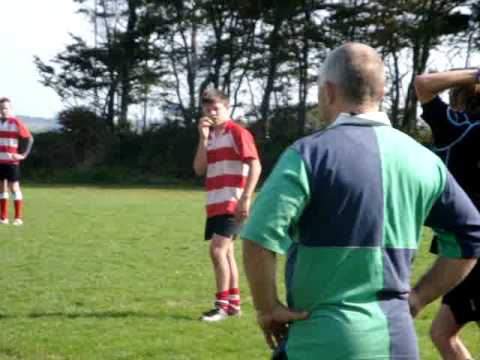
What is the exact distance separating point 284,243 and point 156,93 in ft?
129

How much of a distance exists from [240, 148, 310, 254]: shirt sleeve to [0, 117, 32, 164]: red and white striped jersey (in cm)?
1206

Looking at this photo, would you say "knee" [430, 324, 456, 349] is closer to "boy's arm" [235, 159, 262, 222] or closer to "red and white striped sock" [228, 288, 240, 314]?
"boy's arm" [235, 159, 262, 222]

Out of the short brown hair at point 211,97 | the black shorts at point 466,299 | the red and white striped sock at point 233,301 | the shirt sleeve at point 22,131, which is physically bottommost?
the red and white striped sock at point 233,301

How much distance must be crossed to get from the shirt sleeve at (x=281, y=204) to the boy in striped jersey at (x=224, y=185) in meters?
4.19

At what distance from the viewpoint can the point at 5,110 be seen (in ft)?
44.9

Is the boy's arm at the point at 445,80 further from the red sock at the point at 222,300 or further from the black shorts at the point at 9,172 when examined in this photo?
the black shorts at the point at 9,172

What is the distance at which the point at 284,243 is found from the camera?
2340 mm

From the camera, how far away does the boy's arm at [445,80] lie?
351 centimetres

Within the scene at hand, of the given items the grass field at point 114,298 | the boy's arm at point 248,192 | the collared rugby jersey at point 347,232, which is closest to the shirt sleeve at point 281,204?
the collared rugby jersey at point 347,232

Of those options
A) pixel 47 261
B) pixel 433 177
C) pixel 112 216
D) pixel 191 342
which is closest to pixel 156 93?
pixel 112 216

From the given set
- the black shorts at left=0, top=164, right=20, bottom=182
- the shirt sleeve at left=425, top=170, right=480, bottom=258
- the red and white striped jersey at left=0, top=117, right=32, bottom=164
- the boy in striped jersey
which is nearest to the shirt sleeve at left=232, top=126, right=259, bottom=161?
the boy in striped jersey

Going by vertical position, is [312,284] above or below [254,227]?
below

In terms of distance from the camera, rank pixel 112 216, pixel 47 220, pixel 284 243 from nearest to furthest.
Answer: pixel 284 243, pixel 47 220, pixel 112 216

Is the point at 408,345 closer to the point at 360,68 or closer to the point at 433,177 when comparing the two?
the point at 433,177
